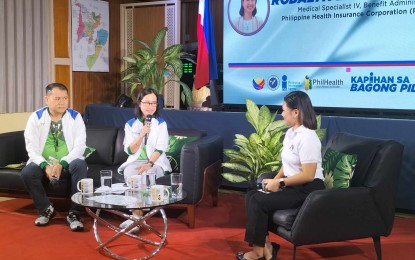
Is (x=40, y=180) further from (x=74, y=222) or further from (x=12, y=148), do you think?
(x=12, y=148)

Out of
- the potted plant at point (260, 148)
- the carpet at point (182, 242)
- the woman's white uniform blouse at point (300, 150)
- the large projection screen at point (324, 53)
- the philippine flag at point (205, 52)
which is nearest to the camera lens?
the woman's white uniform blouse at point (300, 150)

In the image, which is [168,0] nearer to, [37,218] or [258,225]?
[37,218]

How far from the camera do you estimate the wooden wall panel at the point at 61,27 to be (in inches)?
240

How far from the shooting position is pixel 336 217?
9.71ft

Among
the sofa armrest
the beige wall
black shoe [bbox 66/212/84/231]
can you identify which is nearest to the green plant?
the beige wall

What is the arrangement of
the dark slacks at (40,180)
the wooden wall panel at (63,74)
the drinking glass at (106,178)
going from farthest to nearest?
1. the wooden wall panel at (63,74)
2. the dark slacks at (40,180)
3. the drinking glass at (106,178)

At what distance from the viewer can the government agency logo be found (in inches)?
209

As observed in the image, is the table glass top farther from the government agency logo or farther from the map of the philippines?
the map of the philippines

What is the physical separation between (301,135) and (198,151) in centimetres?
107

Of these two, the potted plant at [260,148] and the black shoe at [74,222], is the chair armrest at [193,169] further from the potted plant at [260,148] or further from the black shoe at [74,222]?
the black shoe at [74,222]

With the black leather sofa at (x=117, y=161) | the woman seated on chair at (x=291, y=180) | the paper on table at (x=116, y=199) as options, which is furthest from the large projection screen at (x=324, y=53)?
the paper on table at (x=116, y=199)

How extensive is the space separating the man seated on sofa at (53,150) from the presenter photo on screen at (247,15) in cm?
216

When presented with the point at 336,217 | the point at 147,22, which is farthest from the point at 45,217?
the point at 147,22

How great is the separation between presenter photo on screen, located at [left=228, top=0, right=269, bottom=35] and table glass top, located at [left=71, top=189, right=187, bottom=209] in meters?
2.65
